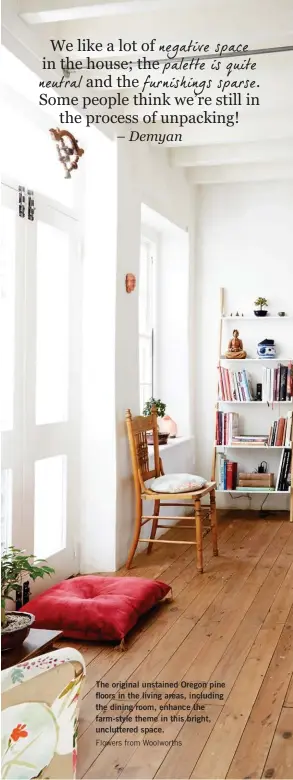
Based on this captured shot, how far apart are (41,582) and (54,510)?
0.42 meters

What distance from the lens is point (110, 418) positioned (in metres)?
4.59

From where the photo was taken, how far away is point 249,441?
635 centimetres

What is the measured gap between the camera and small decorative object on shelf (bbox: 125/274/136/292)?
190 inches

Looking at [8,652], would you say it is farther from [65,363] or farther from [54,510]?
[65,363]

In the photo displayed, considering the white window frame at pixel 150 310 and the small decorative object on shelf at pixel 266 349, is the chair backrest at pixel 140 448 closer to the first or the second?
the white window frame at pixel 150 310

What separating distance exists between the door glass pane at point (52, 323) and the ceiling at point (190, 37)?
0.78 metres

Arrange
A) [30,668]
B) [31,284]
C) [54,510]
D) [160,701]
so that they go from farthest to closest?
[54,510] < [31,284] < [160,701] < [30,668]

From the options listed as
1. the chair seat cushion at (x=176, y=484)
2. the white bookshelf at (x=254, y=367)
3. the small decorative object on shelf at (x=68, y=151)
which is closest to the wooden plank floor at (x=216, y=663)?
the chair seat cushion at (x=176, y=484)

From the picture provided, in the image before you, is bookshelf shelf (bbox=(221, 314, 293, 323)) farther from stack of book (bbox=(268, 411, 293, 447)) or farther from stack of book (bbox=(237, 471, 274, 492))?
stack of book (bbox=(237, 471, 274, 492))

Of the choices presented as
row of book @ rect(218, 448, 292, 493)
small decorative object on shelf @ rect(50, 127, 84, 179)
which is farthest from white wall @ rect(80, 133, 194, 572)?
row of book @ rect(218, 448, 292, 493)

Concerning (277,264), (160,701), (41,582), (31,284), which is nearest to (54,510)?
(41,582)

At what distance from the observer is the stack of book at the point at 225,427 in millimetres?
6434

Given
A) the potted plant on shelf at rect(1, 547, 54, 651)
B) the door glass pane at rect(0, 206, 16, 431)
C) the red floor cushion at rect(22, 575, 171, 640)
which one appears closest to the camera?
the potted plant on shelf at rect(1, 547, 54, 651)

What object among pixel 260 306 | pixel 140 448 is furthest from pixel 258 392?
pixel 140 448
